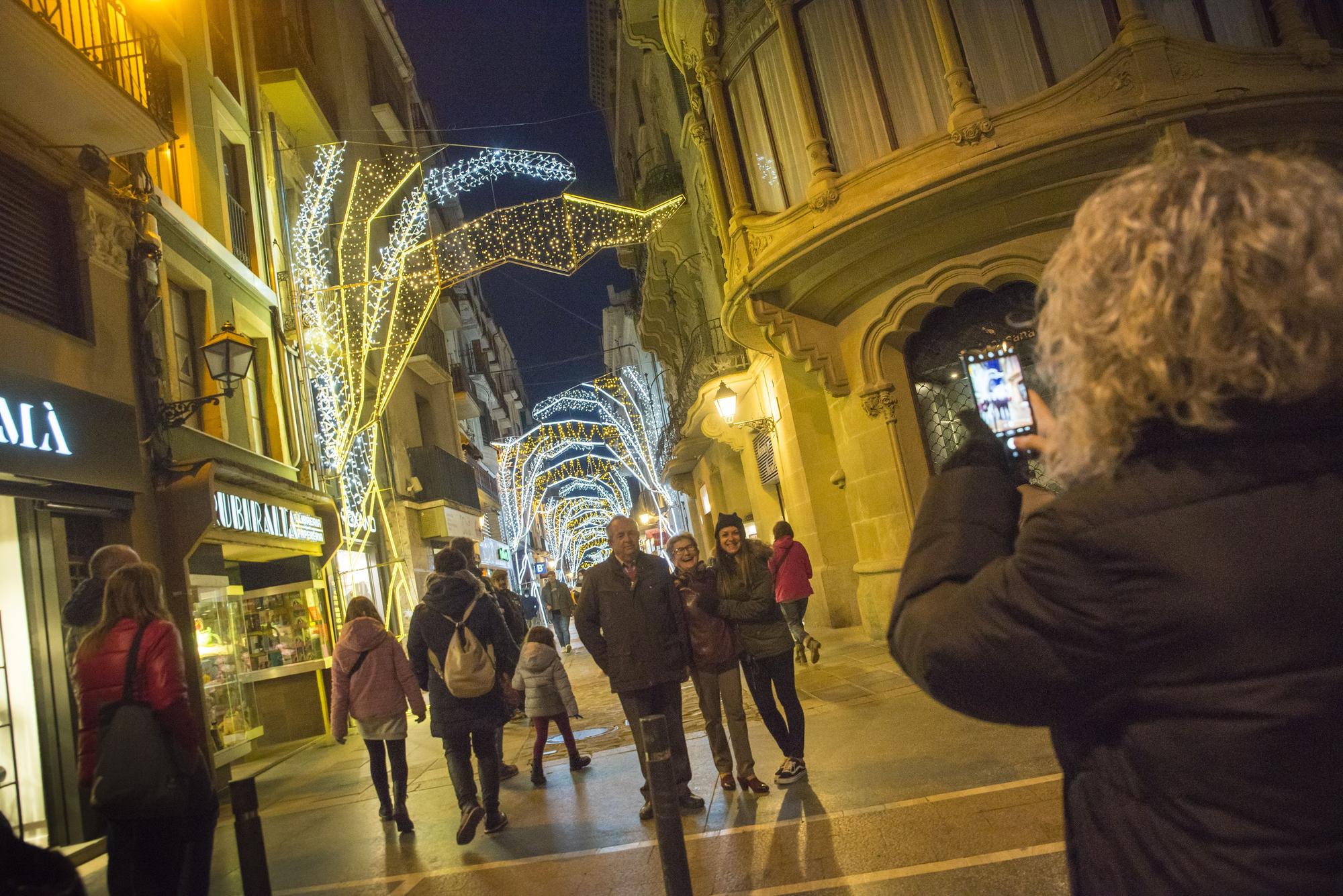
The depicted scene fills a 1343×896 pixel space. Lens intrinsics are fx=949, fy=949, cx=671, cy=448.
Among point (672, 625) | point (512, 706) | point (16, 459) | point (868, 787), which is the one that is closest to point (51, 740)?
point (16, 459)

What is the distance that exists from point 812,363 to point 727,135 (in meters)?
3.42

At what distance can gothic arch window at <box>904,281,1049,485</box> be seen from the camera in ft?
38.9

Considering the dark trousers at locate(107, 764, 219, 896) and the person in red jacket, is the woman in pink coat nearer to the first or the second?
the person in red jacket

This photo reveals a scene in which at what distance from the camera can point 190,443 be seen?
35.0 feet

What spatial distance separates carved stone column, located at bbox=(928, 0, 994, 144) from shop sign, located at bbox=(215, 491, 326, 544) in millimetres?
8833

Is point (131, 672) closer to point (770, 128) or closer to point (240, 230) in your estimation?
point (770, 128)

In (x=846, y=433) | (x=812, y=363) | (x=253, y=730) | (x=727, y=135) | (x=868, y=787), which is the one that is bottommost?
(x=868, y=787)

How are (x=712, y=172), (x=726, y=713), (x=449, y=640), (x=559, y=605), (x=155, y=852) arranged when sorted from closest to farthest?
(x=155, y=852) → (x=726, y=713) → (x=449, y=640) → (x=712, y=172) → (x=559, y=605)

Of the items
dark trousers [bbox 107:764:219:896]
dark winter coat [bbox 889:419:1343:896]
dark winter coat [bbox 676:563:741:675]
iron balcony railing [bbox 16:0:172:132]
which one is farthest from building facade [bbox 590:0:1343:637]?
dark trousers [bbox 107:764:219:896]

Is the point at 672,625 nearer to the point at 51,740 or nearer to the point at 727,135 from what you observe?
the point at 51,740

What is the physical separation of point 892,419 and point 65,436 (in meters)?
9.23

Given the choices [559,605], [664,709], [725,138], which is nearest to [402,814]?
[664,709]

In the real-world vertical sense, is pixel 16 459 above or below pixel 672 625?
above

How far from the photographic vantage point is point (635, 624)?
618cm
